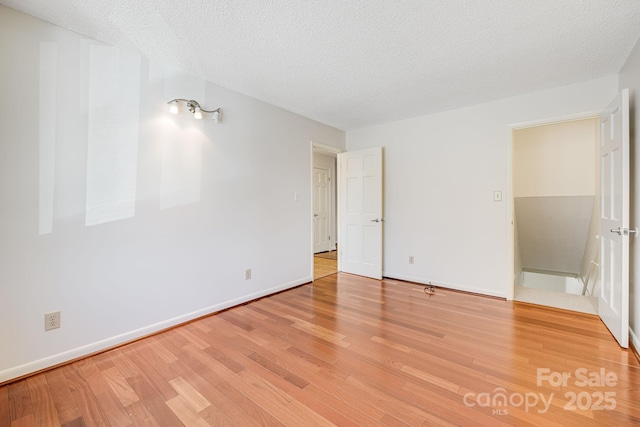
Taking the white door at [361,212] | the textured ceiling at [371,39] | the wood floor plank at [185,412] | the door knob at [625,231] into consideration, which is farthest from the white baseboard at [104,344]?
the door knob at [625,231]

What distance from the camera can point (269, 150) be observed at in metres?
3.32

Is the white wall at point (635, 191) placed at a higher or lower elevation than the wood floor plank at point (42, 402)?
higher

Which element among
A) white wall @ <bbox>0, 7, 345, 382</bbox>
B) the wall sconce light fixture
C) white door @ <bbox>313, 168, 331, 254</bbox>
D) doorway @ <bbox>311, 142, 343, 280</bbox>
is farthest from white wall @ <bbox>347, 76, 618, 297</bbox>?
the wall sconce light fixture

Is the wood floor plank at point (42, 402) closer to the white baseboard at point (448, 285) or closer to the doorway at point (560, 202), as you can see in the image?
the white baseboard at point (448, 285)

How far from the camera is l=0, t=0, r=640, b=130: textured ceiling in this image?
1688mm

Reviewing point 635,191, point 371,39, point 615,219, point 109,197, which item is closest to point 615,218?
point 615,219

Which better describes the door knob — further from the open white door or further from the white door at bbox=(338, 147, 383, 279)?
the white door at bbox=(338, 147, 383, 279)

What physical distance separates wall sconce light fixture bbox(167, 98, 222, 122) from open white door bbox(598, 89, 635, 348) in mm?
3404

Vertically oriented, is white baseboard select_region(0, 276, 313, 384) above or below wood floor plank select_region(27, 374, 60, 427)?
above

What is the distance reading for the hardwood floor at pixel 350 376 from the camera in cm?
144

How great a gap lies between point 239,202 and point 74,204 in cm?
138

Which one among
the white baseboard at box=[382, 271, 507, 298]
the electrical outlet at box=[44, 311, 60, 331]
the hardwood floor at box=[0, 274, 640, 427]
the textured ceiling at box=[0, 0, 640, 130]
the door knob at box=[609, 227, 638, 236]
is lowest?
the hardwood floor at box=[0, 274, 640, 427]

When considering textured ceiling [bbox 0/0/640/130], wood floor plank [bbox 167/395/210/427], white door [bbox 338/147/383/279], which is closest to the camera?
wood floor plank [bbox 167/395/210/427]

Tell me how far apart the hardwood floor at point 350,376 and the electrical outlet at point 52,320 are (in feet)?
0.98
